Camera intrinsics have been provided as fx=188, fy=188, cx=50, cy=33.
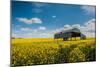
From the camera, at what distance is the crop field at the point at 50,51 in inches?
97.3

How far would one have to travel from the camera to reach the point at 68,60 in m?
2.66

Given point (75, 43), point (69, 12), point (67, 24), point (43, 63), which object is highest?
point (69, 12)

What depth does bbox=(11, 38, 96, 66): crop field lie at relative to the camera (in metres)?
2.47

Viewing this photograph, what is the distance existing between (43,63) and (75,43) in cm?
55

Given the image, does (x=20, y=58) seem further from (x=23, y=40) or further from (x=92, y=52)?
(x=92, y=52)

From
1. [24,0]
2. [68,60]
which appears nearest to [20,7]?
[24,0]

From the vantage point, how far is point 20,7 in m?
2.47

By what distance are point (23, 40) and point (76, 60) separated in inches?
32.2

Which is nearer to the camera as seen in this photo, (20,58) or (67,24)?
(20,58)

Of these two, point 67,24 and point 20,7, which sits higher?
point 20,7

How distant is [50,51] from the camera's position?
2609mm
